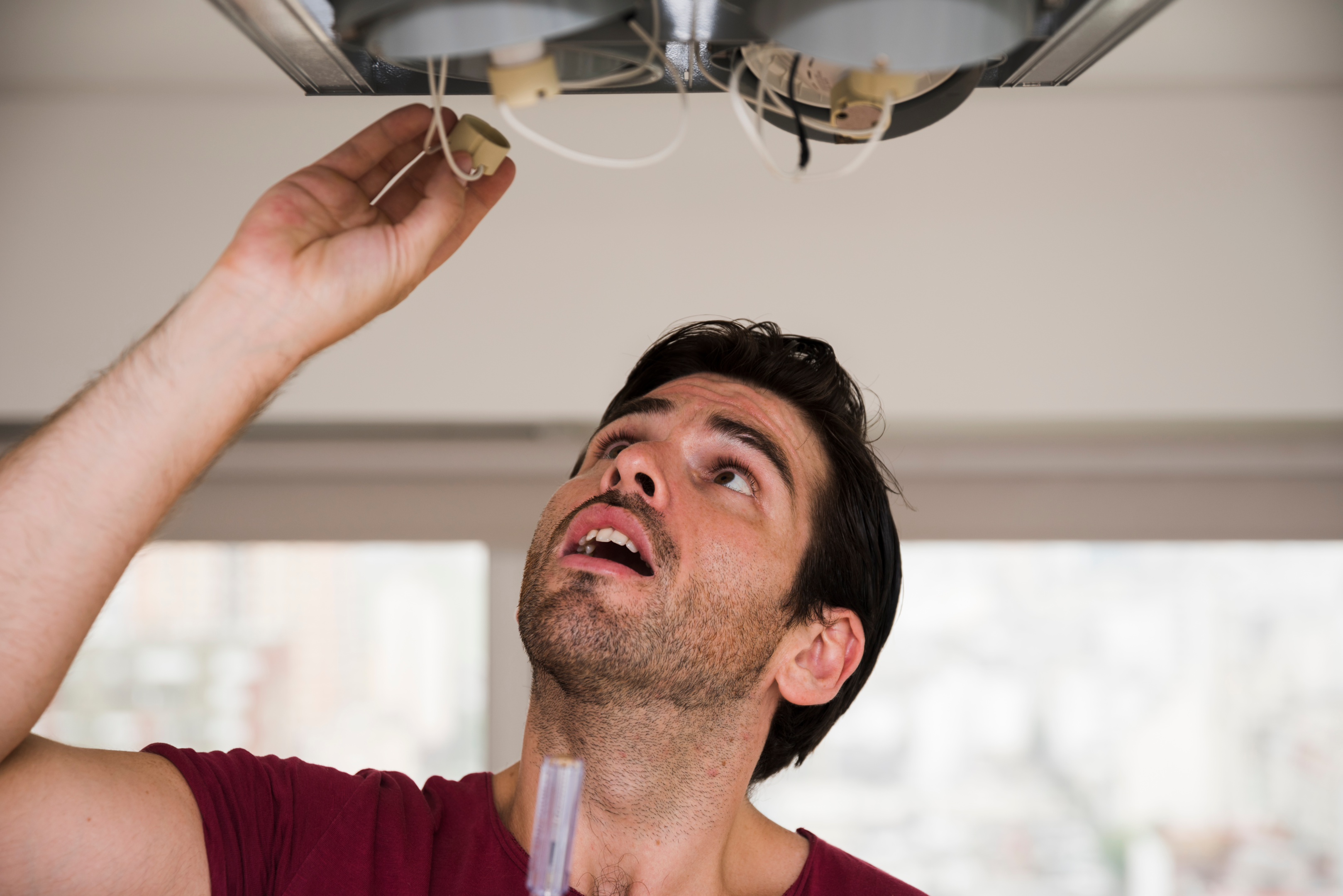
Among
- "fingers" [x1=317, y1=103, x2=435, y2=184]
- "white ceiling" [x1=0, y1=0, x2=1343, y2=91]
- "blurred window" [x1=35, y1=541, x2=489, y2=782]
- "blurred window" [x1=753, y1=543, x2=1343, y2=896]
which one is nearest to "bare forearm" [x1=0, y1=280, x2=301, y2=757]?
"fingers" [x1=317, y1=103, x2=435, y2=184]

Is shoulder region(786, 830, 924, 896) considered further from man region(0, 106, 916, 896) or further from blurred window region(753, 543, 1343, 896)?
blurred window region(753, 543, 1343, 896)

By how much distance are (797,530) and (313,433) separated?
100 cm

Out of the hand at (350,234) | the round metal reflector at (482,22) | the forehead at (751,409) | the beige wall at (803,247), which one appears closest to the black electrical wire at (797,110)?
the round metal reflector at (482,22)

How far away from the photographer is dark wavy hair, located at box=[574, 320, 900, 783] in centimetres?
143

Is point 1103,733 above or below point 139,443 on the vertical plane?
below

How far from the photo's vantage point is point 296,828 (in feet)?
3.81

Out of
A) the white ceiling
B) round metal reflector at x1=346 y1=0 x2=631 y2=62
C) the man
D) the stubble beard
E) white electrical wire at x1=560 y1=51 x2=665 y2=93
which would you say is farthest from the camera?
the white ceiling

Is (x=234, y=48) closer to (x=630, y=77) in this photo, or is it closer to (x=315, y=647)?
(x=315, y=647)

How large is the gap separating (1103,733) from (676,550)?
113 centimetres

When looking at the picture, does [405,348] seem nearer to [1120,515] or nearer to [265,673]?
[265,673]

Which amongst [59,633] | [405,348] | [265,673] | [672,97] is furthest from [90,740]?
[672,97]

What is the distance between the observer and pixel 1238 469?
194cm

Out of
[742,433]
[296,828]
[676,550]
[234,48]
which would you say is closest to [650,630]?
[676,550]

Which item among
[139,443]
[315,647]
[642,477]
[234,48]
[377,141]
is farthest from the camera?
[315,647]
